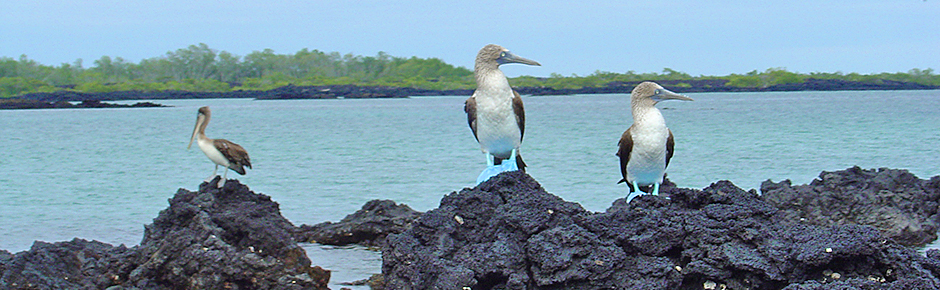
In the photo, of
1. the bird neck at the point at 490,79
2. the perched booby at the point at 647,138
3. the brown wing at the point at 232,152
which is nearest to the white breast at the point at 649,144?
the perched booby at the point at 647,138

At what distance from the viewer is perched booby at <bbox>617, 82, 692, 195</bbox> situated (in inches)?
254

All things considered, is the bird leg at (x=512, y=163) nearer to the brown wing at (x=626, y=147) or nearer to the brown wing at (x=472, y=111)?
the brown wing at (x=472, y=111)

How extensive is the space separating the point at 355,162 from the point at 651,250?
66.4ft

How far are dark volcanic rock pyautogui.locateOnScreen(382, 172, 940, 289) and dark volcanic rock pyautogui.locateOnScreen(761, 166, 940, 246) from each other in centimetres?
364

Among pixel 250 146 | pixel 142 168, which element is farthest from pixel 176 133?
pixel 142 168

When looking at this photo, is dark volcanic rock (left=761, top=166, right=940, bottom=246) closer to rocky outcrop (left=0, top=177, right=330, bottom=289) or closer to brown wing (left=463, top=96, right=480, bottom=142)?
brown wing (left=463, top=96, right=480, bottom=142)

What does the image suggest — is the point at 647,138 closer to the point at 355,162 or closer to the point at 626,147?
the point at 626,147

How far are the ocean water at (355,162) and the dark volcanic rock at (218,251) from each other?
3.53 feet

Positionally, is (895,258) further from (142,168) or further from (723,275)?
(142,168)

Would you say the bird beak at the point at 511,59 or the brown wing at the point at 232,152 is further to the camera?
the brown wing at the point at 232,152

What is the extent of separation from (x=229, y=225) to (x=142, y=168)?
1937 centimetres

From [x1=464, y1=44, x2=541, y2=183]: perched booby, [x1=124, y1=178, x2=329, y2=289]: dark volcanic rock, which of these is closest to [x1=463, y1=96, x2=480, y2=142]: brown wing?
[x1=464, y1=44, x2=541, y2=183]: perched booby

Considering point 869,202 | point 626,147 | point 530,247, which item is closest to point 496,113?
point 626,147

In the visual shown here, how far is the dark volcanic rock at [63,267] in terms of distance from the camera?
20.7 feet
